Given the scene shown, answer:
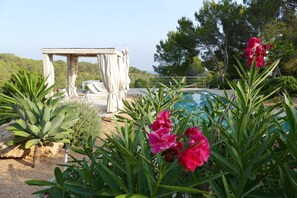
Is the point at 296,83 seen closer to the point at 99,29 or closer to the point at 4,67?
the point at 99,29

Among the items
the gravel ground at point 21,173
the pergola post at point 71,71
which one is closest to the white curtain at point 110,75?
the pergola post at point 71,71

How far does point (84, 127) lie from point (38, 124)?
87 centimetres

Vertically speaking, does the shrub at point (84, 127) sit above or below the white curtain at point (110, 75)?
below

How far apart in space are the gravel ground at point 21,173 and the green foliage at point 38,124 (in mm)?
296

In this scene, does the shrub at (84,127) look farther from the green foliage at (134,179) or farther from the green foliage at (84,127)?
the green foliage at (134,179)

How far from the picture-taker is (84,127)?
174 inches

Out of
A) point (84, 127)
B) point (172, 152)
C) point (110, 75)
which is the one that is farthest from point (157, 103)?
point (110, 75)

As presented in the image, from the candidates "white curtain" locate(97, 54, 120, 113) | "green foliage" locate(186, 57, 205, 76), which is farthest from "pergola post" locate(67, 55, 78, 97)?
"green foliage" locate(186, 57, 205, 76)

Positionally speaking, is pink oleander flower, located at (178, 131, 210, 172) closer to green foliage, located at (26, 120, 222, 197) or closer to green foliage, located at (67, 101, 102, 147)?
green foliage, located at (26, 120, 222, 197)

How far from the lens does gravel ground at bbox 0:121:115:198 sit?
2902mm

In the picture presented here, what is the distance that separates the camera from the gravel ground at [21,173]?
2.90 m

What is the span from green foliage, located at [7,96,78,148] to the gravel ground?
30 cm

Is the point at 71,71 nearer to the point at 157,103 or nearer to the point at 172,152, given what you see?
the point at 157,103

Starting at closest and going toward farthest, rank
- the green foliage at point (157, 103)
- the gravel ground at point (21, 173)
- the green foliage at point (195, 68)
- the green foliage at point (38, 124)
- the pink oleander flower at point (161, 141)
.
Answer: the pink oleander flower at point (161, 141) → the green foliage at point (157, 103) → the gravel ground at point (21, 173) → the green foliage at point (38, 124) → the green foliage at point (195, 68)
